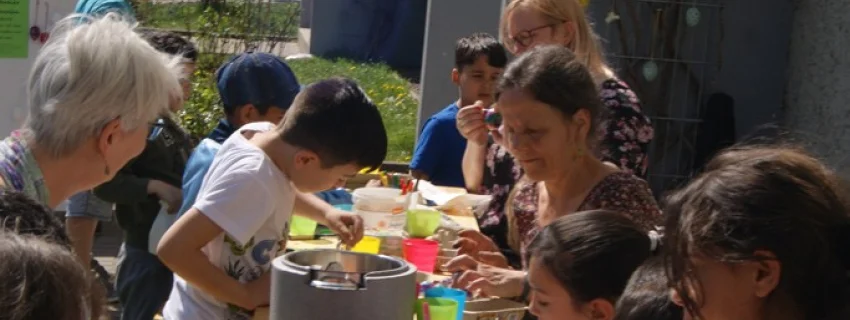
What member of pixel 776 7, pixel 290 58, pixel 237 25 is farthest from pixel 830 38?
pixel 290 58

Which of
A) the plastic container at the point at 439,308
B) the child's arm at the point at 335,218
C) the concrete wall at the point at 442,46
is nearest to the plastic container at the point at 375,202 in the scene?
the child's arm at the point at 335,218

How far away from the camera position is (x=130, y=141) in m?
2.41

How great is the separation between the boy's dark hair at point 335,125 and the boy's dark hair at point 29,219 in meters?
1.23

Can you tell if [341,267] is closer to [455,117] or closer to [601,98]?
[601,98]

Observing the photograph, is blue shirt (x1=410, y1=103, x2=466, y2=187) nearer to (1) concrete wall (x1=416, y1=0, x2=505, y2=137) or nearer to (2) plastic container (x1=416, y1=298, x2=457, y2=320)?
(1) concrete wall (x1=416, y1=0, x2=505, y2=137)

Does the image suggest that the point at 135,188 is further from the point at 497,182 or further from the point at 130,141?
the point at 130,141

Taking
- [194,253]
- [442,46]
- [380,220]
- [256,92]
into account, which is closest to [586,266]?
[194,253]

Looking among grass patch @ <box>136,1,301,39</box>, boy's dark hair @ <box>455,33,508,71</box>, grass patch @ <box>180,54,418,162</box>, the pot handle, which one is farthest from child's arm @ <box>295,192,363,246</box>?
grass patch @ <box>136,1,301,39</box>

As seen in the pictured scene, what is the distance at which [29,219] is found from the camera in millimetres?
1508

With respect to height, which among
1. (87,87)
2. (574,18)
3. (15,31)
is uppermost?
(574,18)

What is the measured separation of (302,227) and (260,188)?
1.23 m

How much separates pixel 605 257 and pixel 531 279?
179mm

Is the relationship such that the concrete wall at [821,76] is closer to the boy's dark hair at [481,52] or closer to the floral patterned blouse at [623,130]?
the boy's dark hair at [481,52]

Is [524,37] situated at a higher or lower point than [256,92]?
higher
